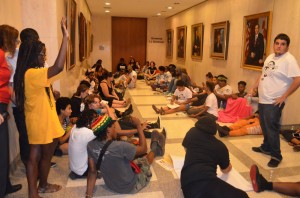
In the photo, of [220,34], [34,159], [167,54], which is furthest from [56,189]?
[167,54]

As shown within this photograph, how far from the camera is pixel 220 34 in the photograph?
27.1 ft

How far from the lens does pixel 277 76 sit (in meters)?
3.50

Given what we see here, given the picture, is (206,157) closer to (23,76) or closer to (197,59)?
(23,76)

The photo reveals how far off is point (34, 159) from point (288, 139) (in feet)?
13.7

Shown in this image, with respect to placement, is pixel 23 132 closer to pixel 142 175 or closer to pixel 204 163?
pixel 142 175

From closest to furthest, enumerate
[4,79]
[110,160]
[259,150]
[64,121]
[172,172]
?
[4,79], [110,160], [172,172], [64,121], [259,150]

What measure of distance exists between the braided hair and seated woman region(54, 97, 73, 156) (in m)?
1.23

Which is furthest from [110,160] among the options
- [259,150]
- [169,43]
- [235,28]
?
[169,43]

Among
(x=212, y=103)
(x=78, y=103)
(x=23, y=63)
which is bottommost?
(x=212, y=103)

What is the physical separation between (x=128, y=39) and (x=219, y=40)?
8.11m

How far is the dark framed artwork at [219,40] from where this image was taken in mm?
7910

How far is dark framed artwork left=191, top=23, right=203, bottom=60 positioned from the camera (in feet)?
32.4

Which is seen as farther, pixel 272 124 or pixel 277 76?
pixel 272 124

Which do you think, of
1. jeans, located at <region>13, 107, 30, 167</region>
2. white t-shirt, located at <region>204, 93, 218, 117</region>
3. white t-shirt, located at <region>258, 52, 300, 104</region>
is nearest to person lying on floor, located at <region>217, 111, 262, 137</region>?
white t-shirt, located at <region>204, 93, 218, 117</region>
